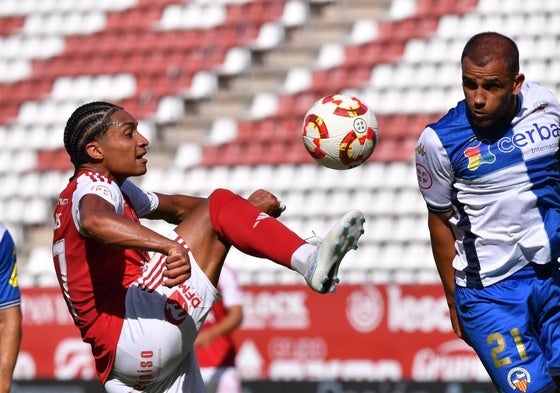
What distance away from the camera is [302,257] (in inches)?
199

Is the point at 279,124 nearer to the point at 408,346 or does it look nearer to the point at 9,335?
the point at 408,346

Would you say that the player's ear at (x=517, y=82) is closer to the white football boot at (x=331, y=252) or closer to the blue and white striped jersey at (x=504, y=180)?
the blue and white striped jersey at (x=504, y=180)

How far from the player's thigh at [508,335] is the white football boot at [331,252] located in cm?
102

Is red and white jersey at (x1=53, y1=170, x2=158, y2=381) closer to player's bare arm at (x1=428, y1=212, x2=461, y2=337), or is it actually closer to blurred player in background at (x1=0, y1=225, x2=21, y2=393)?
blurred player in background at (x1=0, y1=225, x2=21, y2=393)

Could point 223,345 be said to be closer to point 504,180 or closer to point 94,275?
point 94,275

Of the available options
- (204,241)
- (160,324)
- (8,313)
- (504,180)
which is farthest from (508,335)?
(8,313)

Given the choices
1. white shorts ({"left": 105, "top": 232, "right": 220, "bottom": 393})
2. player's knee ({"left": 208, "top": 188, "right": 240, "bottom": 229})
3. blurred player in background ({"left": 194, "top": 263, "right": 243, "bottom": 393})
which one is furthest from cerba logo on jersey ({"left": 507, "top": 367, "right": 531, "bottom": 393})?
blurred player in background ({"left": 194, "top": 263, "right": 243, "bottom": 393})

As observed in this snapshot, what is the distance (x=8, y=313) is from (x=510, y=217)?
281 centimetres

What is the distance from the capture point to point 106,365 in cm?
562

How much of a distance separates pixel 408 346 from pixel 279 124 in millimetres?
4839

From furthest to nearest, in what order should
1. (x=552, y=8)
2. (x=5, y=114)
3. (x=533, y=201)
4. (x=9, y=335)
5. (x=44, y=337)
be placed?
(x=5, y=114)
(x=552, y=8)
(x=44, y=337)
(x=9, y=335)
(x=533, y=201)

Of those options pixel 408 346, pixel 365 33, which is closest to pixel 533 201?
pixel 408 346

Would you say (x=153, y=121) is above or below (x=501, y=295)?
below

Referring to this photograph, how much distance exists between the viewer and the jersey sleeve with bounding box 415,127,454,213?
18.3 ft
